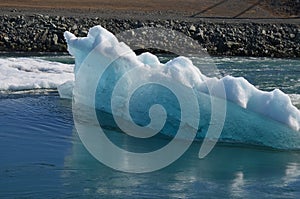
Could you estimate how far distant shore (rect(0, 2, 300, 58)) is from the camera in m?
25.6

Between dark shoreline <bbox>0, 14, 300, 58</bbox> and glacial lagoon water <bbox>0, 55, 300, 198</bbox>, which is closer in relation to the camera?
glacial lagoon water <bbox>0, 55, 300, 198</bbox>

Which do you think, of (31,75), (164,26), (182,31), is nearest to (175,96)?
(31,75)

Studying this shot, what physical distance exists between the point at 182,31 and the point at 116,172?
60.9 feet

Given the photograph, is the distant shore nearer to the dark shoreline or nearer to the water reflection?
the dark shoreline

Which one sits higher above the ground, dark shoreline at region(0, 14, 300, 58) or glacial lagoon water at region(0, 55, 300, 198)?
glacial lagoon water at region(0, 55, 300, 198)

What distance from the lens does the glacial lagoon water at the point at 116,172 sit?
8133 millimetres

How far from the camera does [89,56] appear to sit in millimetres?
11750

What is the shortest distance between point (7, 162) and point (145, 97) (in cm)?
236

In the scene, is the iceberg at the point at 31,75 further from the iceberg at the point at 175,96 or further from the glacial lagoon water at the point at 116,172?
the iceberg at the point at 175,96

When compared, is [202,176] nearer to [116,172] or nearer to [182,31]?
[116,172]

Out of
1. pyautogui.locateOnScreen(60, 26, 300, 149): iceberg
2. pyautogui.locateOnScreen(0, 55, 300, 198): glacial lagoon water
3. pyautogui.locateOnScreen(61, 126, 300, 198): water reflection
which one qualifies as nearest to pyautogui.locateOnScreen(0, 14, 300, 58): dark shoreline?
pyautogui.locateOnScreen(0, 55, 300, 198): glacial lagoon water

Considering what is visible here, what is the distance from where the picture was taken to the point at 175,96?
10.5m

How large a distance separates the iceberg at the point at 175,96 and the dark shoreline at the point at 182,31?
13641 mm

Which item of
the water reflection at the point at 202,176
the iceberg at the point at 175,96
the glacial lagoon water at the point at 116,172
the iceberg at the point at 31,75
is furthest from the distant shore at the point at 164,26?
the water reflection at the point at 202,176
